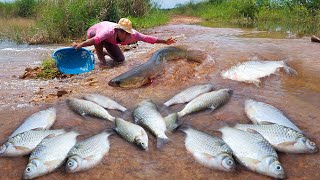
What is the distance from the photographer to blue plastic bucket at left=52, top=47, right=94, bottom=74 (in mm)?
7051

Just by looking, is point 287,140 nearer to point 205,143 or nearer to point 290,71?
point 205,143

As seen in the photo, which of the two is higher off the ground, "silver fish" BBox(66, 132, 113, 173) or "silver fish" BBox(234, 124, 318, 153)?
"silver fish" BBox(66, 132, 113, 173)

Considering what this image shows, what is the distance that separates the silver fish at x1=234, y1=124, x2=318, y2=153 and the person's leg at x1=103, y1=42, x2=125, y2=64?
4223mm

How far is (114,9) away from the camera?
15.7 m

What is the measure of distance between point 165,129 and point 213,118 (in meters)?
0.68

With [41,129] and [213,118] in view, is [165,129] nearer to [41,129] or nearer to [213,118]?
[213,118]

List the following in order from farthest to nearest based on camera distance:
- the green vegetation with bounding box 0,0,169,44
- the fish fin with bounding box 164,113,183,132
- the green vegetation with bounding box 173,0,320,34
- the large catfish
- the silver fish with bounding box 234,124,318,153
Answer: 1. the green vegetation with bounding box 173,0,320,34
2. the green vegetation with bounding box 0,0,169,44
3. the large catfish
4. the fish fin with bounding box 164,113,183,132
5. the silver fish with bounding box 234,124,318,153

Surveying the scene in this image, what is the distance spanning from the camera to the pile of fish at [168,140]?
3.21 meters

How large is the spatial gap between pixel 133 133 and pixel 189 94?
144cm

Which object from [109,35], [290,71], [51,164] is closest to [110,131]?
[51,164]

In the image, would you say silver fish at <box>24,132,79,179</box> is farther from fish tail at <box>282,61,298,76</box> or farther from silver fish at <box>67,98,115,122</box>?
fish tail at <box>282,61,298,76</box>

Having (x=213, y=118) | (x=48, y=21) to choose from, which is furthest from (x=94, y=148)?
(x=48, y=21)

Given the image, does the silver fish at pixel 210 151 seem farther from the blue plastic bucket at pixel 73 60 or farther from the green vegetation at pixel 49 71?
the green vegetation at pixel 49 71

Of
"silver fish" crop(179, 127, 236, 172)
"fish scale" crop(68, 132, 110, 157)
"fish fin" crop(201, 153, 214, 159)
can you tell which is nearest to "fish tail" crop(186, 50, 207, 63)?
"silver fish" crop(179, 127, 236, 172)
